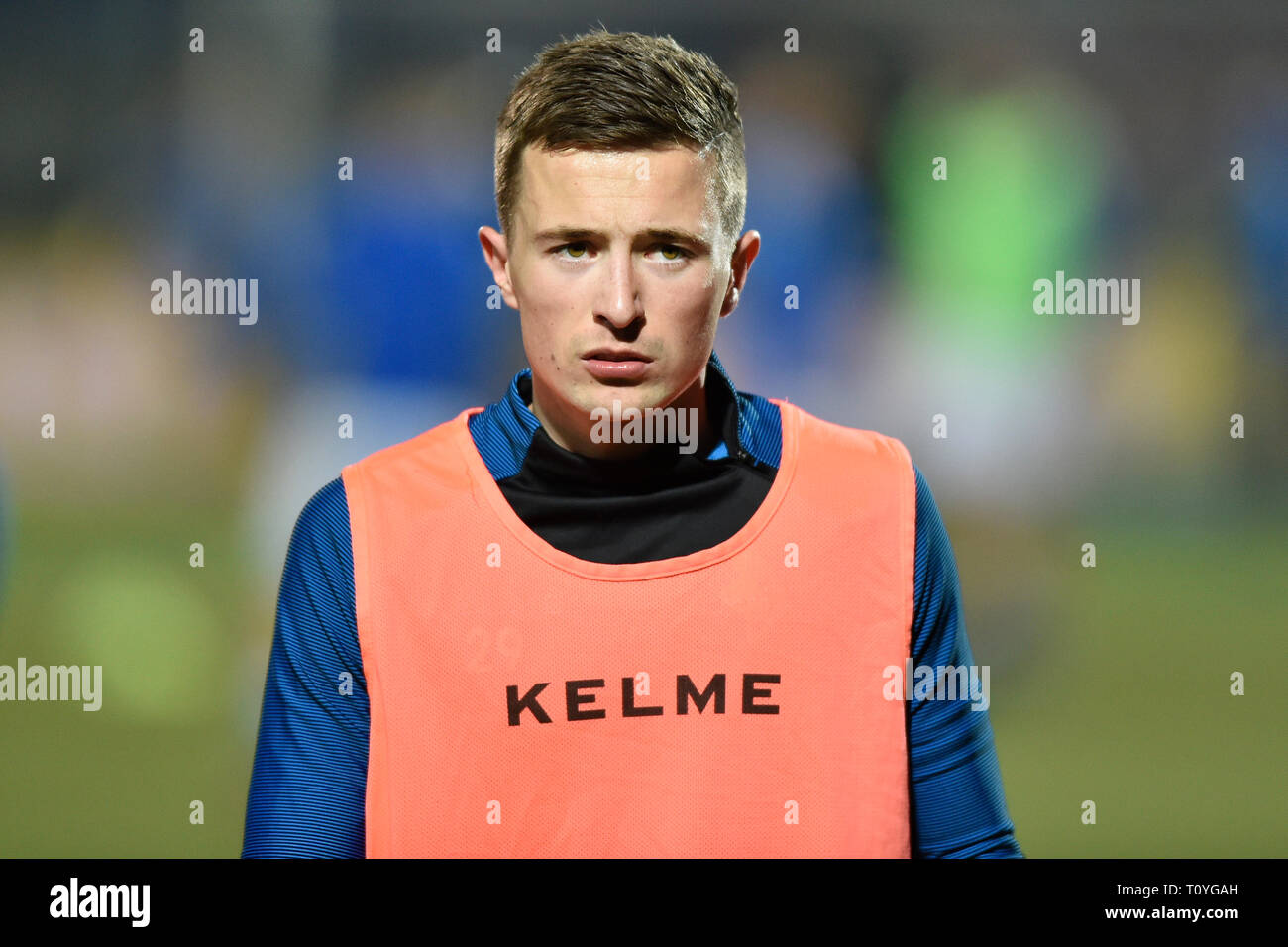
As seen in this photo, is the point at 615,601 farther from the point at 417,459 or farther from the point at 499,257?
the point at 499,257

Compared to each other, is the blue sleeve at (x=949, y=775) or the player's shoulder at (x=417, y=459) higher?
the player's shoulder at (x=417, y=459)

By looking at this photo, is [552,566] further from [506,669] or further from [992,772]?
[992,772]

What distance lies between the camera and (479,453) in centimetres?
170

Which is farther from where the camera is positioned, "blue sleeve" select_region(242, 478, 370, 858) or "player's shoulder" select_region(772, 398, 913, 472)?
"player's shoulder" select_region(772, 398, 913, 472)

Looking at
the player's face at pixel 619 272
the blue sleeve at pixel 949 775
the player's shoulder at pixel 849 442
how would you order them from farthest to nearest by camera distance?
1. the player's shoulder at pixel 849 442
2. the blue sleeve at pixel 949 775
3. the player's face at pixel 619 272

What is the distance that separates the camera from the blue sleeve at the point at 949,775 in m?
1.62

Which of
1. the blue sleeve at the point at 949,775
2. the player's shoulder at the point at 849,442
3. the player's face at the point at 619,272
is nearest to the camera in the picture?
the player's face at the point at 619,272

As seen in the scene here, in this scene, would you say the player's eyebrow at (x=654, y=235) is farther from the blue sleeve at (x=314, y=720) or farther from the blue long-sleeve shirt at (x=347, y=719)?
the blue sleeve at (x=314, y=720)

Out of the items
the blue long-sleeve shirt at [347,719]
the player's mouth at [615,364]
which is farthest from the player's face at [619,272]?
the blue long-sleeve shirt at [347,719]

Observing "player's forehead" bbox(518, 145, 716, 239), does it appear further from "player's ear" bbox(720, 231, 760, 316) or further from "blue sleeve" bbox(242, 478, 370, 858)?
"blue sleeve" bbox(242, 478, 370, 858)

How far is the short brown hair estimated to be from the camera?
59.7 inches

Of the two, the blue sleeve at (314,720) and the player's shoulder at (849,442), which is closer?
the blue sleeve at (314,720)

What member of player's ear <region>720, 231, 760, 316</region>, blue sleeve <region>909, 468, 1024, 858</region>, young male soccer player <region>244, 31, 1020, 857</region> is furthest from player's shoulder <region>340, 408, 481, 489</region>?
blue sleeve <region>909, 468, 1024, 858</region>

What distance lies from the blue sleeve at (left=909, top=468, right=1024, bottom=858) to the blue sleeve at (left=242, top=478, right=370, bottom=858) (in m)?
0.81
